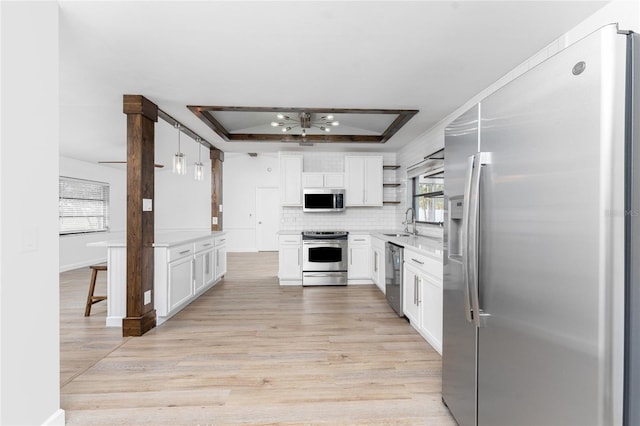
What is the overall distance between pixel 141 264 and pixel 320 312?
2.05 metres

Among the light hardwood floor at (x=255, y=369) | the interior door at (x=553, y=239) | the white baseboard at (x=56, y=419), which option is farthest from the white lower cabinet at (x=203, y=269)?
the interior door at (x=553, y=239)

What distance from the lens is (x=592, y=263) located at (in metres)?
0.90

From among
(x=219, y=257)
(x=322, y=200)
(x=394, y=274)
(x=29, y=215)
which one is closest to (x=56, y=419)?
(x=29, y=215)

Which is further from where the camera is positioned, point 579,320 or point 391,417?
point 391,417

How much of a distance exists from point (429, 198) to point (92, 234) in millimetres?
7453

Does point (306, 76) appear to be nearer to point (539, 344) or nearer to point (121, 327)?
point (539, 344)

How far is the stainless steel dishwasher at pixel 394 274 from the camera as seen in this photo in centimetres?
350

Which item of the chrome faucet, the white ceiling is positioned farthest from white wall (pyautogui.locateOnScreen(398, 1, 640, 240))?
the chrome faucet

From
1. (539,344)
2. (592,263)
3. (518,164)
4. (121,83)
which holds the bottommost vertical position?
(539,344)

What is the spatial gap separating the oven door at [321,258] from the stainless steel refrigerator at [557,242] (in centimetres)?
354

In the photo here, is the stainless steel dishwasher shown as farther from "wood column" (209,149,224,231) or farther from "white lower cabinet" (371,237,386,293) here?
"wood column" (209,149,224,231)

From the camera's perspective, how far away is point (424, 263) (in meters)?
2.83

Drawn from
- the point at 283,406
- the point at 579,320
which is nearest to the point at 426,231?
the point at 283,406

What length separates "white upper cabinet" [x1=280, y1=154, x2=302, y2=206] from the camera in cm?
541
